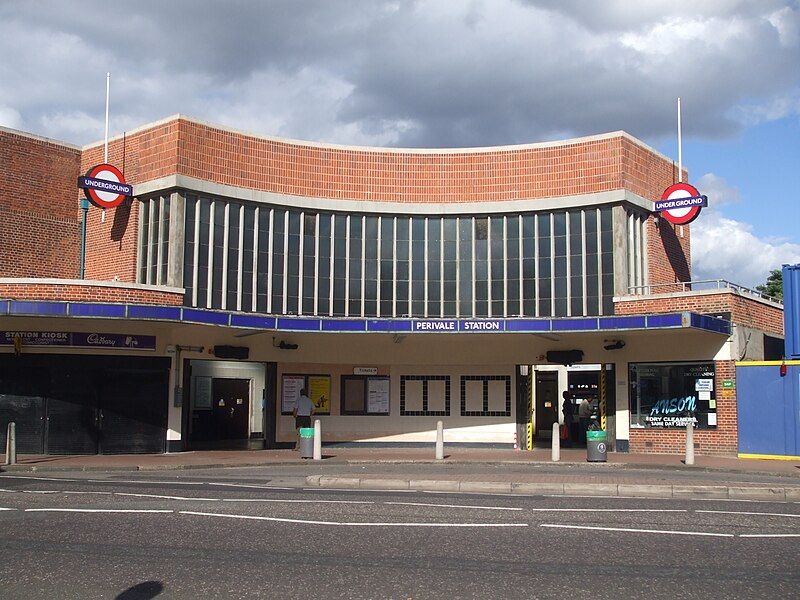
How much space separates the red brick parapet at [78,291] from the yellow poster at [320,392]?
5.64 meters

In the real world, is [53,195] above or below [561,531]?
above

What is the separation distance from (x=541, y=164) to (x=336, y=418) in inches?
392

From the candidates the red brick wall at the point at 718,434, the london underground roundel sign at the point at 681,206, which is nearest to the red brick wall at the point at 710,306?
the red brick wall at the point at 718,434

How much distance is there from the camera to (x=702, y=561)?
8.70m

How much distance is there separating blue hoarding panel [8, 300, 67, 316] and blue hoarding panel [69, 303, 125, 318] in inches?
8.9

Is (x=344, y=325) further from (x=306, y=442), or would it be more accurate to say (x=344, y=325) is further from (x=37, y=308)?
(x=37, y=308)

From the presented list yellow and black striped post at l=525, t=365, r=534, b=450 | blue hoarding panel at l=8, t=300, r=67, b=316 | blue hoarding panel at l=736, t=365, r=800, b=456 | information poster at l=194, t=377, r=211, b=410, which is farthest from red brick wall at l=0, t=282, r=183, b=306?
blue hoarding panel at l=736, t=365, r=800, b=456

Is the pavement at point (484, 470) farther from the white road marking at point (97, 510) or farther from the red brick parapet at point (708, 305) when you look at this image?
the white road marking at point (97, 510)

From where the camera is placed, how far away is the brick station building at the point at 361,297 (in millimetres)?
23812

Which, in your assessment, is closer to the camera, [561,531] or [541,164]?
[561,531]

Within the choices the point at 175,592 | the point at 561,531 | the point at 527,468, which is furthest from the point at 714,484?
the point at 175,592

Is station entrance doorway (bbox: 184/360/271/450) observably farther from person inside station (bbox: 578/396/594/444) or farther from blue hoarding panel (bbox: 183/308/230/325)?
person inside station (bbox: 578/396/594/444)

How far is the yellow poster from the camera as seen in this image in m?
27.0

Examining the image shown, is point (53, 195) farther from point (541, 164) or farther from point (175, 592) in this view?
point (175, 592)
